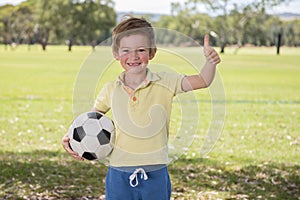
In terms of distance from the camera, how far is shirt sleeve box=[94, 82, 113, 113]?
9.88 feet

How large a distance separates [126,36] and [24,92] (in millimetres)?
11937

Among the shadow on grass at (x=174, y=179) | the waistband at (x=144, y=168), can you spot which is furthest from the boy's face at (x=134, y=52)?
the shadow on grass at (x=174, y=179)

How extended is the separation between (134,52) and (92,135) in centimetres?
51

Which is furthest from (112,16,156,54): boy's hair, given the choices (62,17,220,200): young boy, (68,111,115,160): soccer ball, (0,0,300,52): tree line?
(0,0,300,52): tree line

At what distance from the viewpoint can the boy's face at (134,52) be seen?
290 cm

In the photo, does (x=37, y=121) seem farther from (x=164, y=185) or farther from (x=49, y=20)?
(x=49, y=20)

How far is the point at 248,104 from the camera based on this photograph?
12445 mm

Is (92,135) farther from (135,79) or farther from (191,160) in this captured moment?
(191,160)

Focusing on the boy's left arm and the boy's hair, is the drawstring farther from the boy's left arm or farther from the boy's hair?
the boy's hair

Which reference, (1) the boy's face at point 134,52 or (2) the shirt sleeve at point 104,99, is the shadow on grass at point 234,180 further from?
(1) the boy's face at point 134,52

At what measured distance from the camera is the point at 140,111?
2.90 metres

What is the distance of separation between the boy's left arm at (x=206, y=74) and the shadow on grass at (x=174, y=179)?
208 cm

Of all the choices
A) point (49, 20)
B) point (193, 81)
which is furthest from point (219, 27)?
point (193, 81)

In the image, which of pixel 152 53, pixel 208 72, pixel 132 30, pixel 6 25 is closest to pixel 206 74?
pixel 208 72
